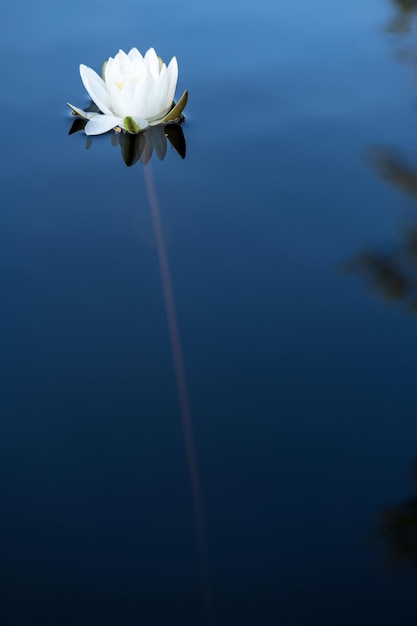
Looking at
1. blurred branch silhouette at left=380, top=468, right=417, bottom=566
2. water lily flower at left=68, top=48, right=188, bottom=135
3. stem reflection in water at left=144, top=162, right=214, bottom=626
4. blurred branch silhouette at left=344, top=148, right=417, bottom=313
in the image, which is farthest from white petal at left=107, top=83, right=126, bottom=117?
blurred branch silhouette at left=380, top=468, right=417, bottom=566

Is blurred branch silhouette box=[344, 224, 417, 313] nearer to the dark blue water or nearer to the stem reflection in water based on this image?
the dark blue water

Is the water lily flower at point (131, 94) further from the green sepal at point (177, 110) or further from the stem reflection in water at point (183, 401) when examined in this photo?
the stem reflection in water at point (183, 401)

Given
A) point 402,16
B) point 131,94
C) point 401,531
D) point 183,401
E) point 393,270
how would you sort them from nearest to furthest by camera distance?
point 401,531
point 183,401
point 393,270
point 131,94
point 402,16

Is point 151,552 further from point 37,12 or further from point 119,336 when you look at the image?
point 37,12

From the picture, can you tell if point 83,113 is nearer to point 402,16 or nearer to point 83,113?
point 83,113

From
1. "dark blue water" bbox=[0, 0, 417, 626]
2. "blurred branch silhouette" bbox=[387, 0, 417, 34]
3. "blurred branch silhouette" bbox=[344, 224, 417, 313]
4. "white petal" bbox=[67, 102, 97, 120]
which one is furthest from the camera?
"blurred branch silhouette" bbox=[387, 0, 417, 34]

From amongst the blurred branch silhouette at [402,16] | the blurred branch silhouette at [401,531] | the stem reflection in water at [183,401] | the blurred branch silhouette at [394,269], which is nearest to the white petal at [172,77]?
the stem reflection in water at [183,401]

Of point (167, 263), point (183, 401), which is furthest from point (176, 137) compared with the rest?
point (183, 401)
